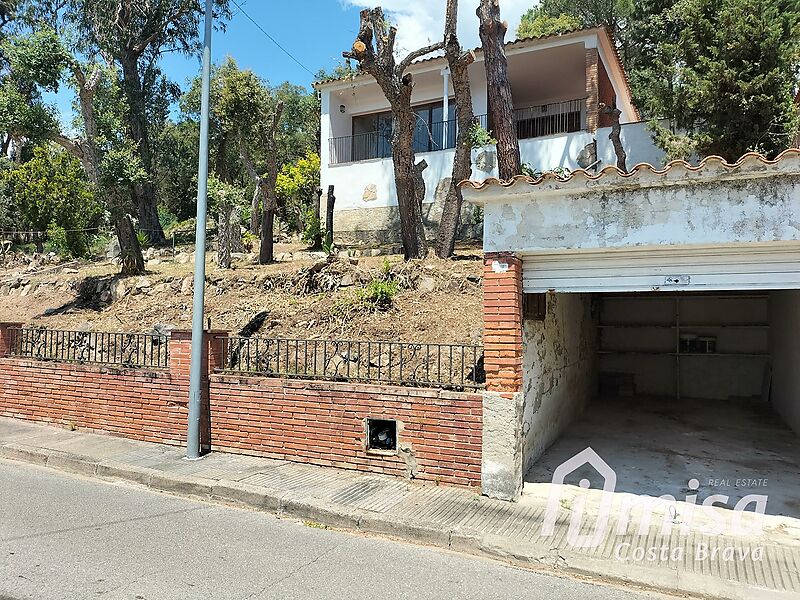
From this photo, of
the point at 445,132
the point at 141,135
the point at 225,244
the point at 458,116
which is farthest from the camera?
the point at 141,135

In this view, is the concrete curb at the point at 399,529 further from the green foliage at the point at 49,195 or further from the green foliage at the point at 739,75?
the green foliage at the point at 49,195

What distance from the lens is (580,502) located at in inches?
239

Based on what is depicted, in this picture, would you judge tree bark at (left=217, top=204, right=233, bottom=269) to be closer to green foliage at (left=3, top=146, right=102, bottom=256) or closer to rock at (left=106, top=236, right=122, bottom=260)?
rock at (left=106, top=236, right=122, bottom=260)

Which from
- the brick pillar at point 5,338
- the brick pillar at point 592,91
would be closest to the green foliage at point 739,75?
the brick pillar at point 592,91

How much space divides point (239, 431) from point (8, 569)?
11.3 ft

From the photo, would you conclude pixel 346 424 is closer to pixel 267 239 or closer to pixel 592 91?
pixel 267 239

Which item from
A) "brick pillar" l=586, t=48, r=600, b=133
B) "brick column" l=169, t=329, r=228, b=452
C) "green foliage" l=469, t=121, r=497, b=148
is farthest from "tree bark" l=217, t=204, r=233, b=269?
"brick pillar" l=586, t=48, r=600, b=133

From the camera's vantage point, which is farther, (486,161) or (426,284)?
(486,161)

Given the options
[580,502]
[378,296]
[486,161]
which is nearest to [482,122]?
[486,161]

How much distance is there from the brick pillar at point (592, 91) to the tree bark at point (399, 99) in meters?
5.33

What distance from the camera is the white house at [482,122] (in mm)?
14992

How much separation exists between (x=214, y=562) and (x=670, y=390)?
38.4ft

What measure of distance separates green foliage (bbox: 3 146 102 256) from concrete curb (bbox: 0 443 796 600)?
21.8 m

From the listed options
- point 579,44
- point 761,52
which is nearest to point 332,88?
point 579,44
